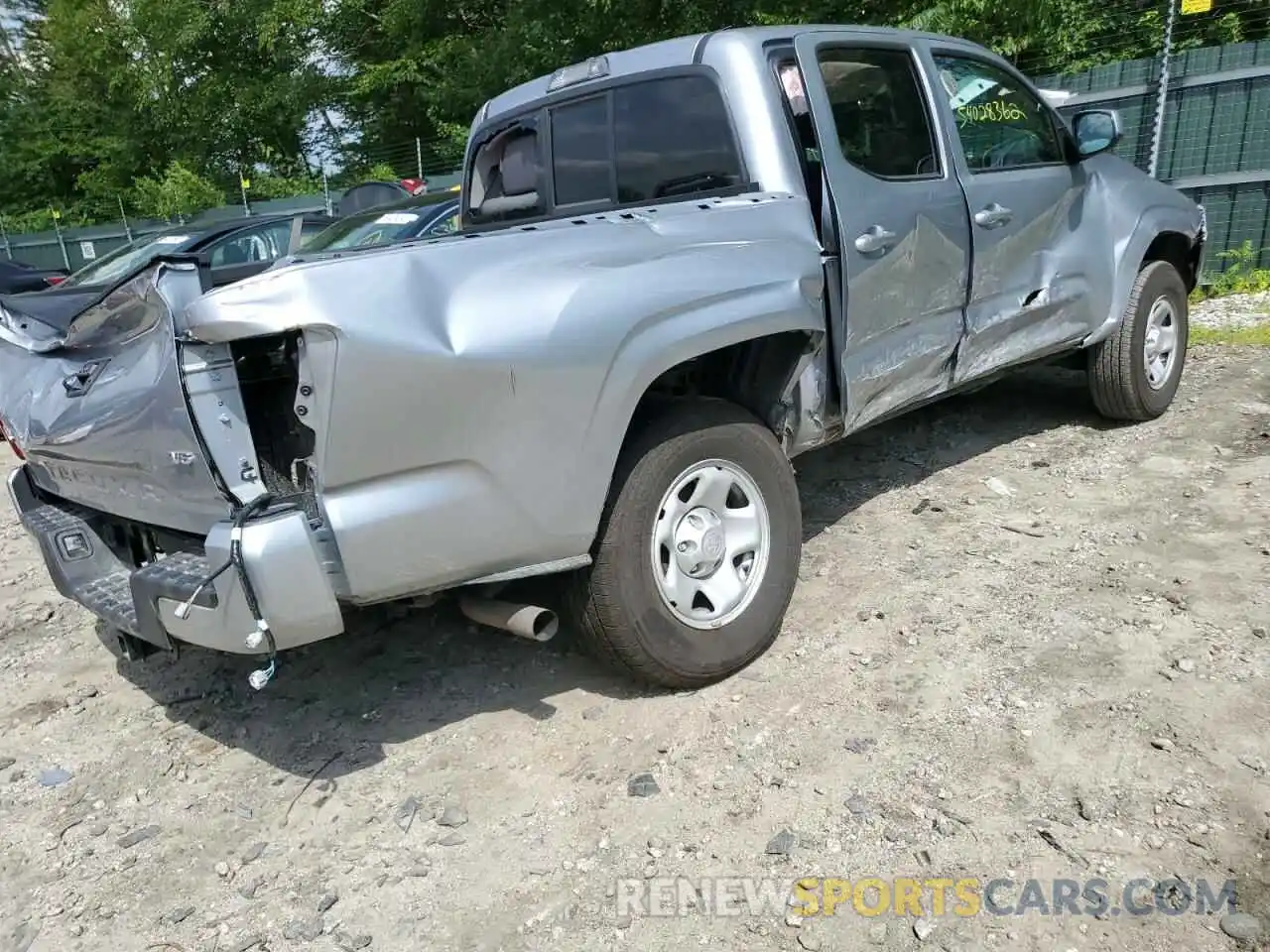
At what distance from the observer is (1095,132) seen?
4.43 m

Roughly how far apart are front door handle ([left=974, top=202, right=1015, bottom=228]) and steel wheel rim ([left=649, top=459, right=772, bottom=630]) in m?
1.62

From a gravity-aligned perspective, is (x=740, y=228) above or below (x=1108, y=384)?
above

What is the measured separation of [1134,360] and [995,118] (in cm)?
152

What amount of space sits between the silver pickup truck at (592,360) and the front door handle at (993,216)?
1 cm

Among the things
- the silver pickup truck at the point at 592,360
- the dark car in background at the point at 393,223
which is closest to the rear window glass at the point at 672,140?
the silver pickup truck at the point at 592,360

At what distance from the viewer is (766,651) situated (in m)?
3.30

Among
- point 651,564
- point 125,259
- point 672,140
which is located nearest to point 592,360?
point 651,564

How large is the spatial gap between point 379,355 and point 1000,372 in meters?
3.13

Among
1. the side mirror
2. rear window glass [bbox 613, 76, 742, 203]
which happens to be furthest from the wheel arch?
the side mirror

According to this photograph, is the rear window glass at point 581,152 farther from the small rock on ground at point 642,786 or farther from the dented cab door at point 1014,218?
the small rock on ground at point 642,786

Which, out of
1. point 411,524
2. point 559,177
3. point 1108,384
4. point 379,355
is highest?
point 559,177

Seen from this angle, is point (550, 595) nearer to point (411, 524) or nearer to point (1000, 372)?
point (411, 524)

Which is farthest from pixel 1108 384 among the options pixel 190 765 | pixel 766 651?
pixel 190 765

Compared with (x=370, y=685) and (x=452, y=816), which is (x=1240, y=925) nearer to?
(x=452, y=816)
